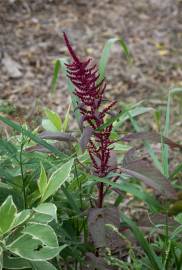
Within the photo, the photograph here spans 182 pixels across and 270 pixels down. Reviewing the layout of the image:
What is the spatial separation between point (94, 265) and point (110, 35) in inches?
109

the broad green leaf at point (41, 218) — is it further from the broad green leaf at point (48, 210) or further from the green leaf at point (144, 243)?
the green leaf at point (144, 243)

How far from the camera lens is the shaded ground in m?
3.55

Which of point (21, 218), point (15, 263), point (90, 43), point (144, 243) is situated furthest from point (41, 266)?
point (90, 43)

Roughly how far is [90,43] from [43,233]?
109 inches

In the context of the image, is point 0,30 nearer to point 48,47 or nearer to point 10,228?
point 48,47

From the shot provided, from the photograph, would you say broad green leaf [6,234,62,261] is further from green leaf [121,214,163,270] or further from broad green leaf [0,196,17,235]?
green leaf [121,214,163,270]

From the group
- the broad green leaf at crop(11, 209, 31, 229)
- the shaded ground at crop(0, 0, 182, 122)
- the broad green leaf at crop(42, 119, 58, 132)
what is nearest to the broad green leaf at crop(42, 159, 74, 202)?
the broad green leaf at crop(11, 209, 31, 229)

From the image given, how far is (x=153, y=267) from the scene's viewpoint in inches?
67.0

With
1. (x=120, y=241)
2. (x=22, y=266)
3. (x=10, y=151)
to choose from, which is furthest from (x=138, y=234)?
(x=10, y=151)

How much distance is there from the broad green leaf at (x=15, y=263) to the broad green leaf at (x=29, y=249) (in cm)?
11

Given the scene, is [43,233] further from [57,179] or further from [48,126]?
[48,126]

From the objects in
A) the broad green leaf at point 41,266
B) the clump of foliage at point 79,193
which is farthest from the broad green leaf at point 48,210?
the broad green leaf at point 41,266

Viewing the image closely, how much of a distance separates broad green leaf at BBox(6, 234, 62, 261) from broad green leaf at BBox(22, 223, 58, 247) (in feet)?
0.07

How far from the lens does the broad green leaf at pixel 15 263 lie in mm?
1513
